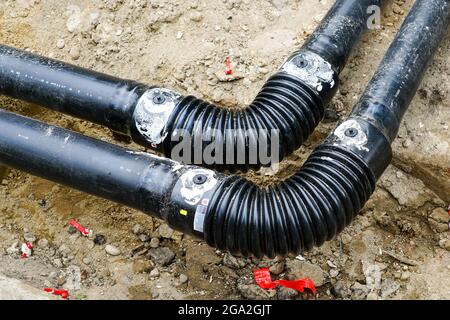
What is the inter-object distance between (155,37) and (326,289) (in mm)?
2214

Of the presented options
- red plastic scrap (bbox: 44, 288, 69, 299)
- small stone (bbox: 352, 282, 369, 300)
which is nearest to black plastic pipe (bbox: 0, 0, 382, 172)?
small stone (bbox: 352, 282, 369, 300)

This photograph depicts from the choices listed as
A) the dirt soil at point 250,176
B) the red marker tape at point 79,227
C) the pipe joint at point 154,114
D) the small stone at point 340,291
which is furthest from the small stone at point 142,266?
the small stone at point 340,291

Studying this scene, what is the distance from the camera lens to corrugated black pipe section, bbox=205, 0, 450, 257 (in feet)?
10.5

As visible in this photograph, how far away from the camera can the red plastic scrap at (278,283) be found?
3.73 m

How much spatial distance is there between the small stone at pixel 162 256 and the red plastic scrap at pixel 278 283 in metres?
0.58

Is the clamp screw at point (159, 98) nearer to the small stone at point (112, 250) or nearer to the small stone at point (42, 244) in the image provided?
the small stone at point (112, 250)

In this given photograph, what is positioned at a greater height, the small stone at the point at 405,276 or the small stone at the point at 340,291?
the small stone at the point at 405,276

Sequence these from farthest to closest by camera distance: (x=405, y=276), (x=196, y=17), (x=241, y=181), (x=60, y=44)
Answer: (x=60, y=44) → (x=196, y=17) → (x=405, y=276) → (x=241, y=181)

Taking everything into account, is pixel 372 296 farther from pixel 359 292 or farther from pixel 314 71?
pixel 314 71

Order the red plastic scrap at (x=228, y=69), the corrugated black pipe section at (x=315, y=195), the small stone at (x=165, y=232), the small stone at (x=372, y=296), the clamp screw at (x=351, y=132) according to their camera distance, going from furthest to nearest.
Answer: the red plastic scrap at (x=228, y=69), the small stone at (x=165, y=232), the small stone at (x=372, y=296), the clamp screw at (x=351, y=132), the corrugated black pipe section at (x=315, y=195)

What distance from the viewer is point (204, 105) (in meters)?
3.67

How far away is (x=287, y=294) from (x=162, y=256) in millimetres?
855

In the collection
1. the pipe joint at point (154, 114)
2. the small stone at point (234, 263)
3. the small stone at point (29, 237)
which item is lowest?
the small stone at point (29, 237)

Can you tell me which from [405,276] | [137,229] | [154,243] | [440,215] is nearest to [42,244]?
[137,229]
